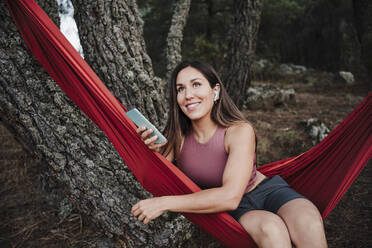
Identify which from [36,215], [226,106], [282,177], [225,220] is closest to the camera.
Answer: [225,220]

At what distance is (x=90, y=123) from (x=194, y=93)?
2.01ft

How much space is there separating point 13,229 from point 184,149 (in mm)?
1480

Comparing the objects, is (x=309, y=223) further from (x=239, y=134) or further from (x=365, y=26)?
(x=365, y=26)

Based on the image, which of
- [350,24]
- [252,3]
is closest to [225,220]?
Result: [252,3]

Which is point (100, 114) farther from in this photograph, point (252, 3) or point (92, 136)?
point (252, 3)

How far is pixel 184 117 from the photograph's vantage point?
4.83 feet

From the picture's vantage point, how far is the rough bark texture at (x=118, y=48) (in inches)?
61.1

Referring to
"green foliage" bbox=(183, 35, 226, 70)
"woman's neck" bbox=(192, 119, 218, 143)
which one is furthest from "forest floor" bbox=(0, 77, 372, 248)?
"green foliage" bbox=(183, 35, 226, 70)

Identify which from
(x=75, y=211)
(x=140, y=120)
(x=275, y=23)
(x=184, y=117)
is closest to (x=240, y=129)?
(x=184, y=117)

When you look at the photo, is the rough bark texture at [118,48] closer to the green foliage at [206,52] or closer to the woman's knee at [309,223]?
the woman's knee at [309,223]

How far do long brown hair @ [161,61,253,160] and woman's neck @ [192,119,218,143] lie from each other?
1.2 inches

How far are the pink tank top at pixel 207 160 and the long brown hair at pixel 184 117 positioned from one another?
64mm

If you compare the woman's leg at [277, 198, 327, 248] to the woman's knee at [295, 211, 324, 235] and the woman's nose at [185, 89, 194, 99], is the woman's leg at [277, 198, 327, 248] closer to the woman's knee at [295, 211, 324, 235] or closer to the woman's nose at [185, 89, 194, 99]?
the woman's knee at [295, 211, 324, 235]

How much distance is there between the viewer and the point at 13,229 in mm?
1888
